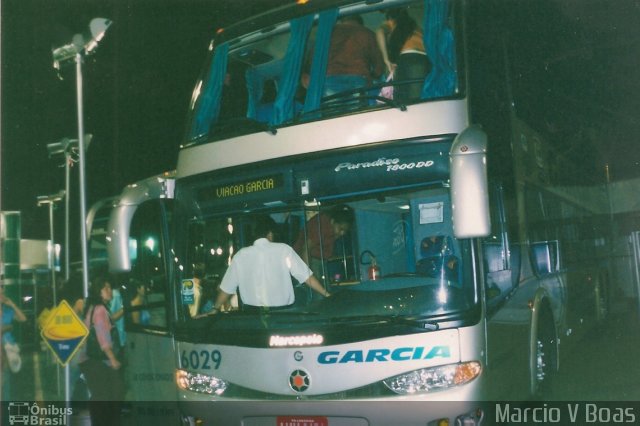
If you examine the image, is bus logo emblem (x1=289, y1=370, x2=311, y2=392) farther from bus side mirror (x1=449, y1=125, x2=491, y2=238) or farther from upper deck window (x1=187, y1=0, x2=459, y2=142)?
upper deck window (x1=187, y1=0, x2=459, y2=142)

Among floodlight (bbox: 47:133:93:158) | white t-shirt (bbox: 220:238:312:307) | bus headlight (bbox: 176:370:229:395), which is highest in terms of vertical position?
floodlight (bbox: 47:133:93:158)

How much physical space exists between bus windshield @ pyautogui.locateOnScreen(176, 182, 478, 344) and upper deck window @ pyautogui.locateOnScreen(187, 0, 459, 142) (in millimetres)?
700

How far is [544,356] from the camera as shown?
6434 mm

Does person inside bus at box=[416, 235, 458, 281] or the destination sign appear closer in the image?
person inside bus at box=[416, 235, 458, 281]

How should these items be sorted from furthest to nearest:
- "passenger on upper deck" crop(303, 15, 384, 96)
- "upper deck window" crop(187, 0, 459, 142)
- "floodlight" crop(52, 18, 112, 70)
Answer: "floodlight" crop(52, 18, 112, 70) < "passenger on upper deck" crop(303, 15, 384, 96) < "upper deck window" crop(187, 0, 459, 142)

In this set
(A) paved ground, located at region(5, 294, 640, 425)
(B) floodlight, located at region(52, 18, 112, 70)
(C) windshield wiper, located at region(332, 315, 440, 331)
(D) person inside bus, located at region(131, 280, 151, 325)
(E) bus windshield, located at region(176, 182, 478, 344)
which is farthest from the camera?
(B) floodlight, located at region(52, 18, 112, 70)

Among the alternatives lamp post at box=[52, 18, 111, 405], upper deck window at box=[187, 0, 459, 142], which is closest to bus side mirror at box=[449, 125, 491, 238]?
upper deck window at box=[187, 0, 459, 142]

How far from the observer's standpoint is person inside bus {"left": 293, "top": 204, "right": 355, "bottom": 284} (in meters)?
4.97

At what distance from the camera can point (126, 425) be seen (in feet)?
→ 22.1

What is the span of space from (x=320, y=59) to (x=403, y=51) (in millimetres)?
666

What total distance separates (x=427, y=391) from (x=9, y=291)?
8775 mm

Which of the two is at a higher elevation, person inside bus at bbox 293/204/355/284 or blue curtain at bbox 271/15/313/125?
blue curtain at bbox 271/15/313/125

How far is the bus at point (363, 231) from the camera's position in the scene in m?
4.44

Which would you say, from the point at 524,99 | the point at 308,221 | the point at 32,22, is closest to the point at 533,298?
the point at 524,99
